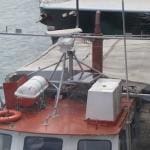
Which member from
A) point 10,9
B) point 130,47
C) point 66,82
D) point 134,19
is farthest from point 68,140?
point 10,9

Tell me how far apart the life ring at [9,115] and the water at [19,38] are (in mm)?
10280

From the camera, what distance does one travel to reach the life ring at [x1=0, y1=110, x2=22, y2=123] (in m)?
7.38

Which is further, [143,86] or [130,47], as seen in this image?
[130,47]

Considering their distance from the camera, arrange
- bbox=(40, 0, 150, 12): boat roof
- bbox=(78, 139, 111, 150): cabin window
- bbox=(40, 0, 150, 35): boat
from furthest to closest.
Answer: bbox=(40, 0, 150, 12): boat roof < bbox=(40, 0, 150, 35): boat < bbox=(78, 139, 111, 150): cabin window

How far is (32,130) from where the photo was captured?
719 cm

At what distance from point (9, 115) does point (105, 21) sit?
13.4 metres

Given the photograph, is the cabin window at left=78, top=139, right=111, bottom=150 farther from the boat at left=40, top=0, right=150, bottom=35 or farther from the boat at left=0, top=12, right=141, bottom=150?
the boat at left=40, top=0, right=150, bottom=35

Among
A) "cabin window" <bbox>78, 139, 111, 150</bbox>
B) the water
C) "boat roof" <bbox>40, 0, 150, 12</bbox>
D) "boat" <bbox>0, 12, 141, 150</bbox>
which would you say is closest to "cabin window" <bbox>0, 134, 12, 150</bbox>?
"boat" <bbox>0, 12, 141, 150</bbox>

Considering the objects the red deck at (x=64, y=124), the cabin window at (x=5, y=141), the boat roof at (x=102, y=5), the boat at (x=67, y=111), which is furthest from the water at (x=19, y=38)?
the cabin window at (x=5, y=141)

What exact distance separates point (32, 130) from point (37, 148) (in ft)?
0.71

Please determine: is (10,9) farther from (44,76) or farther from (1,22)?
(44,76)

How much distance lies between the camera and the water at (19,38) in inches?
853

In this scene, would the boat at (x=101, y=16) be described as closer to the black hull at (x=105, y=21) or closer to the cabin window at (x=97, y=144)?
the black hull at (x=105, y=21)

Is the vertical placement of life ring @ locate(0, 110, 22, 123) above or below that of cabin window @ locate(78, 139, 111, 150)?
above
